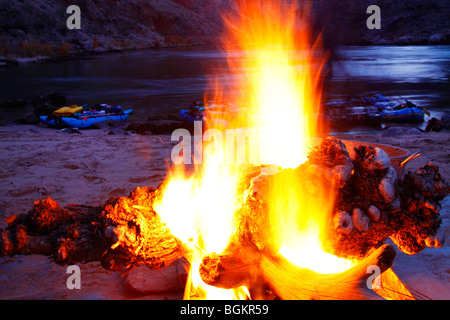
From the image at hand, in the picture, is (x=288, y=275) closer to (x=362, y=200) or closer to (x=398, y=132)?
(x=362, y=200)

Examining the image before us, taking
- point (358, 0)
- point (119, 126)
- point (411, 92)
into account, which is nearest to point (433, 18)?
point (358, 0)

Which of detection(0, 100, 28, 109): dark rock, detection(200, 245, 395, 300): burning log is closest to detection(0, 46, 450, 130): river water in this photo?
detection(0, 100, 28, 109): dark rock

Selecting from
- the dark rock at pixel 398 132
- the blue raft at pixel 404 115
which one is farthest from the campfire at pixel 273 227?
the blue raft at pixel 404 115

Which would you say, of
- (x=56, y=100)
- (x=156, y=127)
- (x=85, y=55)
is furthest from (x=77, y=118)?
(x=85, y=55)

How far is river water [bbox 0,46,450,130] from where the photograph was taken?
1859 cm

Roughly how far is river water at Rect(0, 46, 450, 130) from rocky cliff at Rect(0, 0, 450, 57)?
10.1 metres

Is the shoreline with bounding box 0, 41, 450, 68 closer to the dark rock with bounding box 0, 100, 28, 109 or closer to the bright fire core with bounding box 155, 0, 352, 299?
the dark rock with bounding box 0, 100, 28, 109

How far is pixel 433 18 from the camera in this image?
61000 millimetres

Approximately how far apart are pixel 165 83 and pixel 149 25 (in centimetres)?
4705

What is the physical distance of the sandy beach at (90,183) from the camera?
3096 millimetres
